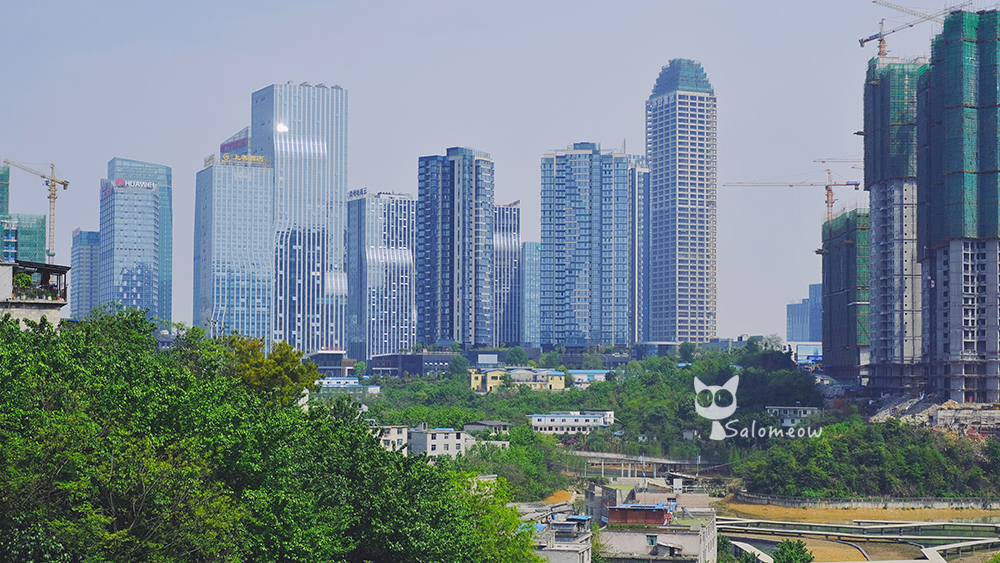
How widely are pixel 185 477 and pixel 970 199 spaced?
9279cm

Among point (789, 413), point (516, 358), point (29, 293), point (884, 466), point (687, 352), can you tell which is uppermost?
point (29, 293)

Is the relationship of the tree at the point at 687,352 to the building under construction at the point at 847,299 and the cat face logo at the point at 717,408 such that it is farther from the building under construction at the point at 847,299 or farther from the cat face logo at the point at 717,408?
the cat face logo at the point at 717,408

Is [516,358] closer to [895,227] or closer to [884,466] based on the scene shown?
[895,227]

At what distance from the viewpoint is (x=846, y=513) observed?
9819 cm

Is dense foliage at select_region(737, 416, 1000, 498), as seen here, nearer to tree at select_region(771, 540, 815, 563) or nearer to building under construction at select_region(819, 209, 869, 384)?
building under construction at select_region(819, 209, 869, 384)

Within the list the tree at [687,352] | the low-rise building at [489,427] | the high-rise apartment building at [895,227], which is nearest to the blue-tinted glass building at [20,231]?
the low-rise building at [489,427]

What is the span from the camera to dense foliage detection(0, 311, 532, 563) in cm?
2889

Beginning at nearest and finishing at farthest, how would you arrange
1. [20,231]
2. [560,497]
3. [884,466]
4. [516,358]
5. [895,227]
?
[560,497] → [884,466] → [20,231] → [895,227] → [516,358]

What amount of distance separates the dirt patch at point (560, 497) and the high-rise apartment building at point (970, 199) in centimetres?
3616

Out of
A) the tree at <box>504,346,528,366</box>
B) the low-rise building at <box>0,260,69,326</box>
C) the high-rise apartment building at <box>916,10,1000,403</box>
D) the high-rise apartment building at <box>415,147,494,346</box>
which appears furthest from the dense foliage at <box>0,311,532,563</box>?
the high-rise apartment building at <box>415,147,494,346</box>

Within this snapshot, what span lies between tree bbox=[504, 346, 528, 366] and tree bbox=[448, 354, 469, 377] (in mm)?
10069

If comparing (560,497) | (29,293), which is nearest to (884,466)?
(560,497)

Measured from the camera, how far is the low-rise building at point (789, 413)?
121438 millimetres

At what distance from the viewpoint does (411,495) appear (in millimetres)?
35312
